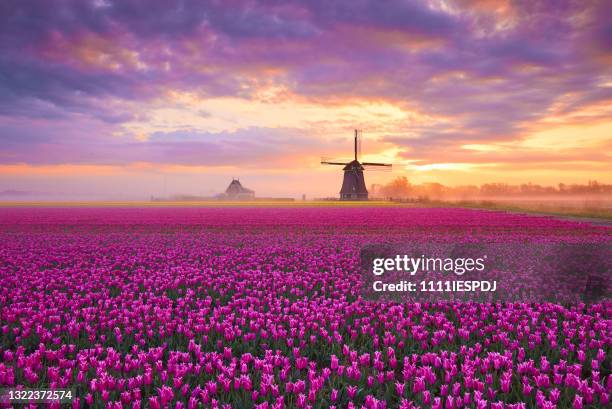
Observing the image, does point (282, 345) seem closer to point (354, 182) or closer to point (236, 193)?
point (354, 182)

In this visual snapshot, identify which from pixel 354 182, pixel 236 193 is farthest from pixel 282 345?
pixel 236 193

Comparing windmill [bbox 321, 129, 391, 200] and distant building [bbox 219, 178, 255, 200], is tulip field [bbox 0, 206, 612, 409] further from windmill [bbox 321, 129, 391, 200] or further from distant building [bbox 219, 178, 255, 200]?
distant building [bbox 219, 178, 255, 200]

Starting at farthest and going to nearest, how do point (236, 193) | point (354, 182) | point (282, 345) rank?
point (236, 193) < point (354, 182) < point (282, 345)

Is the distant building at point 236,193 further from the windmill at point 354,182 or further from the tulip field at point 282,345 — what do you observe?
the tulip field at point 282,345

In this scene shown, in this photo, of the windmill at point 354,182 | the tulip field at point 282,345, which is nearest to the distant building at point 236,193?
the windmill at point 354,182

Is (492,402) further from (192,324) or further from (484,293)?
(484,293)

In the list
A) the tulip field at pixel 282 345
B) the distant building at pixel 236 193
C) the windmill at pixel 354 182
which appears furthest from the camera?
the distant building at pixel 236 193

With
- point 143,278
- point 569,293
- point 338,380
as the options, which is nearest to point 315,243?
point 143,278

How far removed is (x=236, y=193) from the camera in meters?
151

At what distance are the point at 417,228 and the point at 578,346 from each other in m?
20.3

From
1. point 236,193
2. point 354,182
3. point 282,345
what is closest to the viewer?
point 282,345

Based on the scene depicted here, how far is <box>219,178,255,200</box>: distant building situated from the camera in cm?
15075

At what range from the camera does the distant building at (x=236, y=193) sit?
150750 mm

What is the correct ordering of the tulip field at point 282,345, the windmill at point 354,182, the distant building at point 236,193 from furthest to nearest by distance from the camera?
1. the distant building at point 236,193
2. the windmill at point 354,182
3. the tulip field at point 282,345
